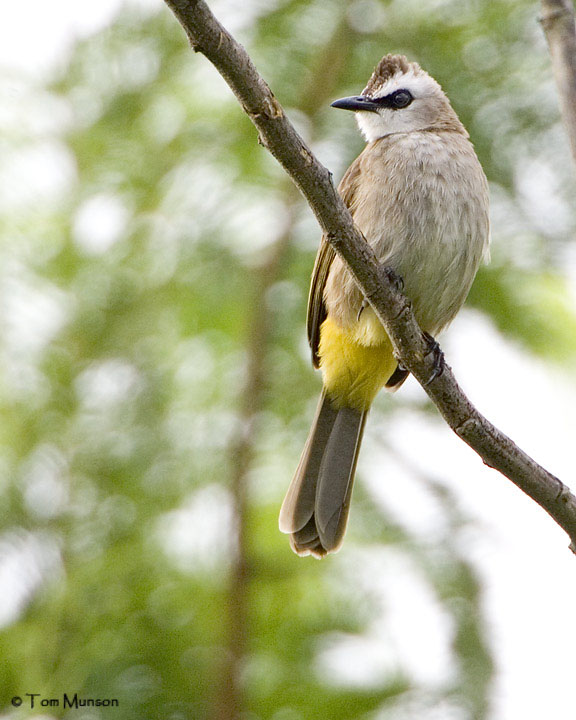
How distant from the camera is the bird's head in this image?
292 cm

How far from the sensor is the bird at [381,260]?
2729 millimetres

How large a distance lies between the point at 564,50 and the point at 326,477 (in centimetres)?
157

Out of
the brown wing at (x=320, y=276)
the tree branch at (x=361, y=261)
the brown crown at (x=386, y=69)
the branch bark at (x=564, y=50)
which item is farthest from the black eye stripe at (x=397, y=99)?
the tree branch at (x=361, y=261)

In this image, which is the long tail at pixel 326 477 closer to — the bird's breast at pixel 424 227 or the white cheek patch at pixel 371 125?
the bird's breast at pixel 424 227

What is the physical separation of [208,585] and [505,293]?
3.68 feet

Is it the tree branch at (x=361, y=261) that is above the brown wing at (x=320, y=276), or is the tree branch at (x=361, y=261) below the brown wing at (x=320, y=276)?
below

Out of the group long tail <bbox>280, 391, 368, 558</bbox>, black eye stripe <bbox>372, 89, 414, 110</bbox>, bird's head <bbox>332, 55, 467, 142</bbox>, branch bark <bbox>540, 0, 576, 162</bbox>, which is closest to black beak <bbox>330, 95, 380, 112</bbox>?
bird's head <bbox>332, 55, 467, 142</bbox>

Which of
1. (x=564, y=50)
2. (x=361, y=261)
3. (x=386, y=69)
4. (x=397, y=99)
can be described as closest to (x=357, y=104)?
(x=386, y=69)

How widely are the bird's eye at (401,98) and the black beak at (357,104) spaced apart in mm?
200

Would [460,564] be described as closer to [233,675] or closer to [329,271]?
[233,675]

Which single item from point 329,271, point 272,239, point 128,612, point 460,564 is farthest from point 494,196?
point 128,612

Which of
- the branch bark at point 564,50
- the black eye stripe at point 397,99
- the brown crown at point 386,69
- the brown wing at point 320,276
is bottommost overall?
the branch bark at point 564,50

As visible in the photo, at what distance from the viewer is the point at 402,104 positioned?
10.9ft

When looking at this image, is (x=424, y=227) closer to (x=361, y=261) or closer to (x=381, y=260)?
(x=381, y=260)
